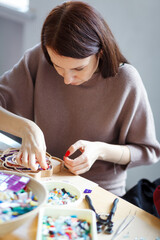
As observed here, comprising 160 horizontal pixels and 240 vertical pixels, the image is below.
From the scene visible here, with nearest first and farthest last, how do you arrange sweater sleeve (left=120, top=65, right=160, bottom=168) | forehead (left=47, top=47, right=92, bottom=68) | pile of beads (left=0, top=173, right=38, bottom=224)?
pile of beads (left=0, top=173, right=38, bottom=224)
forehead (left=47, top=47, right=92, bottom=68)
sweater sleeve (left=120, top=65, right=160, bottom=168)

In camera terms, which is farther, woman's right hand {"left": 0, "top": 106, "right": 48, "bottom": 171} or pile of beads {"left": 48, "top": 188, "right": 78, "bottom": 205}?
woman's right hand {"left": 0, "top": 106, "right": 48, "bottom": 171}

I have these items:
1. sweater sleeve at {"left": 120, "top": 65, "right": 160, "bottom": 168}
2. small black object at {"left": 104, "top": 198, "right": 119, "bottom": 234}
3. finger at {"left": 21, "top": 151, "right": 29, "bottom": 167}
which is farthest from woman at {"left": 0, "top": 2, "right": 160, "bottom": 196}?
small black object at {"left": 104, "top": 198, "right": 119, "bottom": 234}

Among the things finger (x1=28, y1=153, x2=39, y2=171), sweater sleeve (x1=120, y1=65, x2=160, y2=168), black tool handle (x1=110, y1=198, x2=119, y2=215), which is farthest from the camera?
sweater sleeve (x1=120, y1=65, x2=160, y2=168)

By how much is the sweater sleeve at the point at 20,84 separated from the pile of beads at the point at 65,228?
2.32ft

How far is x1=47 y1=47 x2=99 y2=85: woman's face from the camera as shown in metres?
0.89

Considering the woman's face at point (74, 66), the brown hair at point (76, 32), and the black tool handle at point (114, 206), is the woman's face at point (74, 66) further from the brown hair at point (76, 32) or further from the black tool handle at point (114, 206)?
the black tool handle at point (114, 206)

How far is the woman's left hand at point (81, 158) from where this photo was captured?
0.87 metres

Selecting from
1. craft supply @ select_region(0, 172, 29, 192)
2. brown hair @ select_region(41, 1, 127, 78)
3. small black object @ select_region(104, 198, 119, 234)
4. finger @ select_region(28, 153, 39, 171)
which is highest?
brown hair @ select_region(41, 1, 127, 78)

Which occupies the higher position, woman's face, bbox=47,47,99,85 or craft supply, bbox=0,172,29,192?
woman's face, bbox=47,47,99,85

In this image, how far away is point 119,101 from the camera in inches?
43.2

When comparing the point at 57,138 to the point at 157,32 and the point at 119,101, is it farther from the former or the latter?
the point at 157,32

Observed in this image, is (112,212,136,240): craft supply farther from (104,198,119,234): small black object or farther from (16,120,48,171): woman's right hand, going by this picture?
(16,120,48,171): woman's right hand

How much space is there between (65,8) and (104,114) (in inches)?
17.4

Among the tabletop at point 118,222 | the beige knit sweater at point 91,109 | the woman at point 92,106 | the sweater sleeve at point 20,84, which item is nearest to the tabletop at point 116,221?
the tabletop at point 118,222
